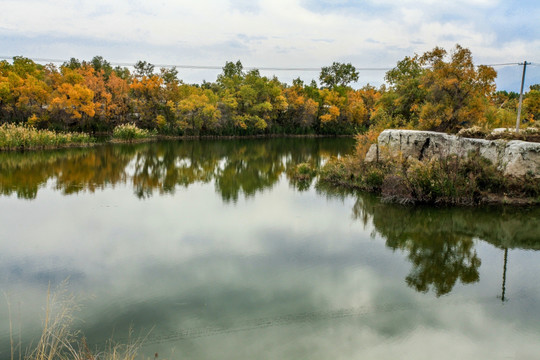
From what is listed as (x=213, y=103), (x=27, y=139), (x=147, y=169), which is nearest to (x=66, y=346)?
(x=147, y=169)

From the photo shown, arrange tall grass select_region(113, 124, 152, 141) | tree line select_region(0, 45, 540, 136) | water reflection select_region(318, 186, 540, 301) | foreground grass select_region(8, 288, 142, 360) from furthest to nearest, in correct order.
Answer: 1. tall grass select_region(113, 124, 152, 141)
2. tree line select_region(0, 45, 540, 136)
3. water reflection select_region(318, 186, 540, 301)
4. foreground grass select_region(8, 288, 142, 360)

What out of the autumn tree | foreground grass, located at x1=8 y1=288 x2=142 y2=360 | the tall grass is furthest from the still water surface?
the tall grass

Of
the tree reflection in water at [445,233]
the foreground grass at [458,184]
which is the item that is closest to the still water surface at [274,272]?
the tree reflection in water at [445,233]

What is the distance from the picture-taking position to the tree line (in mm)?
21875

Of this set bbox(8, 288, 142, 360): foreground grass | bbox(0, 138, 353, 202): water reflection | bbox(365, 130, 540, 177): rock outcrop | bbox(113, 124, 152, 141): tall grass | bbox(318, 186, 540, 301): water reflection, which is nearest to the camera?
bbox(8, 288, 142, 360): foreground grass

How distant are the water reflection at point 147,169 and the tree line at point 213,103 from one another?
21.2 feet

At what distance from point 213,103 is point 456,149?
2896 cm

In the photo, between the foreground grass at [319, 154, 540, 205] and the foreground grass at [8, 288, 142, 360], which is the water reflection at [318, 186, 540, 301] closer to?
the foreground grass at [319, 154, 540, 205]

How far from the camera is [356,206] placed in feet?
43.5

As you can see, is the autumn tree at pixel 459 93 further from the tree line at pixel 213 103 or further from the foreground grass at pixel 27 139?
the foreground grass at pixel 27 139

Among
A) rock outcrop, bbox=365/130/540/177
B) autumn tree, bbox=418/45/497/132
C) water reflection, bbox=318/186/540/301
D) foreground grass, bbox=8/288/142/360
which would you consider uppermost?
autumn tree, bbox=418/45/497/132

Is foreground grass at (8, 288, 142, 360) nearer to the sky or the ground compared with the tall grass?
nearer to the ground

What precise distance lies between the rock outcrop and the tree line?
2133 mm

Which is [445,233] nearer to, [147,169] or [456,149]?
[456,149]
